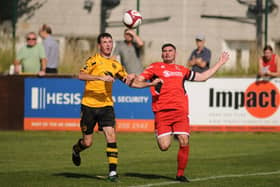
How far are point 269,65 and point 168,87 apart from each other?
9.35 metres

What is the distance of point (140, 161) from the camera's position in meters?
16.8

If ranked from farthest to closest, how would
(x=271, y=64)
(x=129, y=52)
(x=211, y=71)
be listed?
1. (x=271, y=64)
2. (x=129, y=52)
3. (x=211, y=71)

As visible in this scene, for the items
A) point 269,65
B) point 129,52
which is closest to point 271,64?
point 269,65

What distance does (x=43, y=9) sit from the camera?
31.1m

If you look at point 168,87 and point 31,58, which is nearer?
point 168,87

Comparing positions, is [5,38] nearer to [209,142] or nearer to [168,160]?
[209,142]

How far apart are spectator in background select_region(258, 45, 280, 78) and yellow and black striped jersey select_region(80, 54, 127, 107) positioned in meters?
8.98

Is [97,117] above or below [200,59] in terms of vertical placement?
below

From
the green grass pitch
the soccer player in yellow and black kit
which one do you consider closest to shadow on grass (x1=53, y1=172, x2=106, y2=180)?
the green grass pitch

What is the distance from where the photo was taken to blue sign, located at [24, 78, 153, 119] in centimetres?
2248

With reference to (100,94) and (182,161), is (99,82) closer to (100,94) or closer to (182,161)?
(100,94)

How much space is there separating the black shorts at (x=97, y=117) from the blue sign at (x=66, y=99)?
827cm

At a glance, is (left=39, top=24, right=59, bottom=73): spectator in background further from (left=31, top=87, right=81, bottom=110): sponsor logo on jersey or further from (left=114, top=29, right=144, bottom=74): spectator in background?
(left=114, top=29, right=144, bottom=74): spectator in background

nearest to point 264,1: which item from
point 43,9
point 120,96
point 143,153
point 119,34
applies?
point 119,34
